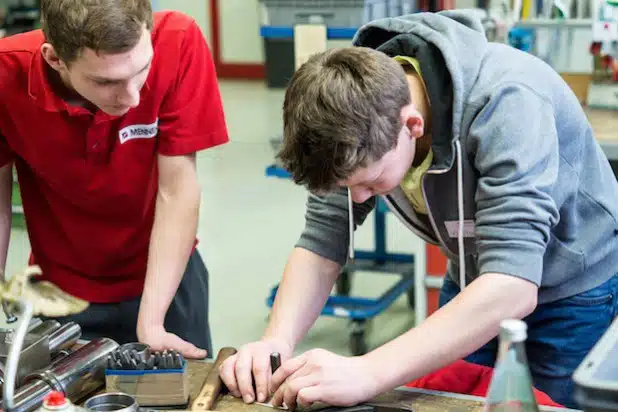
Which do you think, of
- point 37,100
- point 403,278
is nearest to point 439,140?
point 37,100

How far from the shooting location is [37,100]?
1.64 m

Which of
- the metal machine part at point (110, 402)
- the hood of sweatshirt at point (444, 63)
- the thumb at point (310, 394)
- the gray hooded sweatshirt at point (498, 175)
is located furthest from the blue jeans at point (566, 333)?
the metal machine part at point (110, 402)

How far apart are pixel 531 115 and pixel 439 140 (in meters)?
0.14

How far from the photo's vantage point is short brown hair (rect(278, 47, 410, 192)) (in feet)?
4.03

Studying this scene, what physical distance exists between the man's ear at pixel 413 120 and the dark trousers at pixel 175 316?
767 mm

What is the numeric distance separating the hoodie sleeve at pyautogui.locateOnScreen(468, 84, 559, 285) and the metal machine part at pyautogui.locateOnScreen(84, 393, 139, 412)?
0.52 meters

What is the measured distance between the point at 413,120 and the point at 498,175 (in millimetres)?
140

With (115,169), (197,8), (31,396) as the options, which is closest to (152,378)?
(31,396)

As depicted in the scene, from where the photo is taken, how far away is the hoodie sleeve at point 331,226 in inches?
62.2

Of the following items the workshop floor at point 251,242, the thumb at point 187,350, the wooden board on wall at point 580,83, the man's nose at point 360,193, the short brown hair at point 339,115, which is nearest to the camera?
the short brown hair at point 339,115

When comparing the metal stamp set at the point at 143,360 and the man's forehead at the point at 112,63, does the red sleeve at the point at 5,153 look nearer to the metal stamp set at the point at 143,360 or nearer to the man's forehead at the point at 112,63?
the man's forehead at the point at 112,63

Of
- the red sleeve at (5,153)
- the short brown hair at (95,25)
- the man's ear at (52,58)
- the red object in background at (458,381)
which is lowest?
the red object in background at (458,381)

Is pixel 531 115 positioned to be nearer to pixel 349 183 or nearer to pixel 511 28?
pixel 349 183

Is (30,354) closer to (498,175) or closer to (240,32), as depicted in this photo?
(498,175)
